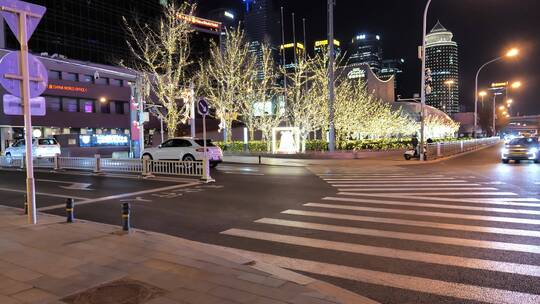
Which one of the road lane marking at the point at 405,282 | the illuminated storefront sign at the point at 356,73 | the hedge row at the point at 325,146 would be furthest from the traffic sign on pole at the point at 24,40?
the illuminated storefront sign at the point at 356,73

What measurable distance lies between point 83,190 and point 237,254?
10.4m

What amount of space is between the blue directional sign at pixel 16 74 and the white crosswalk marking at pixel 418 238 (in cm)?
A: 486

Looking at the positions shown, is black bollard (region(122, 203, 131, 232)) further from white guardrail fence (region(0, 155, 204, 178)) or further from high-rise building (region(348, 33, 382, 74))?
high-rise building (region(348, 33, 382, 74))

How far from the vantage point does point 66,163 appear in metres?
24.2

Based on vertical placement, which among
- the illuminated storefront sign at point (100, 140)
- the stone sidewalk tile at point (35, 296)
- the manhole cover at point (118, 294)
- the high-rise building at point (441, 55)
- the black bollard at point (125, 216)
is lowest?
the manhole cover at point (118, 294)

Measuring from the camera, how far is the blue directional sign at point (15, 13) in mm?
7984

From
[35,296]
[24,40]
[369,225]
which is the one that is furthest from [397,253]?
[24,40]

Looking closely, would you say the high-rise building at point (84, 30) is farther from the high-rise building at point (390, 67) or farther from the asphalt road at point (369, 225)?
the asphalt road at point (369, 225)

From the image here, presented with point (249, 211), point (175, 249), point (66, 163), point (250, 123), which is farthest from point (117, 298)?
point (250, 123)

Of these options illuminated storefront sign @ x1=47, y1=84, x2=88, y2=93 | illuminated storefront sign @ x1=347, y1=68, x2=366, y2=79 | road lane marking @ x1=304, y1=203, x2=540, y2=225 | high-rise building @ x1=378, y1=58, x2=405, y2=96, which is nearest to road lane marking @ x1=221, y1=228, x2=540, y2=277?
road lane marking @ x1=304, y1=203, x2=540, y2=225

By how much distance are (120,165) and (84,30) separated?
5349 centimetres

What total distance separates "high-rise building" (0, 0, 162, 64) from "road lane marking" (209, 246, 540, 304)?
56763 millimetres

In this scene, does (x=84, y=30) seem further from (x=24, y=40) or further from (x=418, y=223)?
(x=418, y=223)

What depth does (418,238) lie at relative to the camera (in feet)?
25.7
